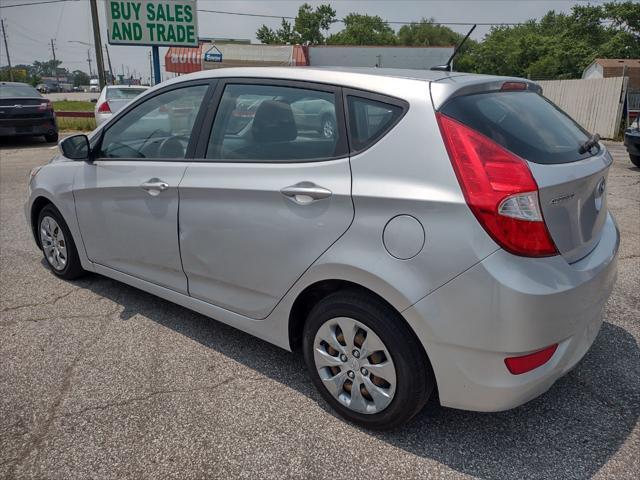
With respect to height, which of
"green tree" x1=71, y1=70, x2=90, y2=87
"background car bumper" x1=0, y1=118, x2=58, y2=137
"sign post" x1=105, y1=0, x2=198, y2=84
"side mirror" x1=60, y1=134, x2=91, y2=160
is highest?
"sign post" x1=105, y1=0, x2=198, y2=84

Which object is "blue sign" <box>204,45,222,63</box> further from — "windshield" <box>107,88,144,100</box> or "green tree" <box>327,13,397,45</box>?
"green tree" <box>327,13,397,45</box>

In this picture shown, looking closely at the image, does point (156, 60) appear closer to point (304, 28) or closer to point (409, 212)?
point (409, 212)

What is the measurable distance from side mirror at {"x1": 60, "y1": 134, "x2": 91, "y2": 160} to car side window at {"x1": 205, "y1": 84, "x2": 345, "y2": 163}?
1.26m

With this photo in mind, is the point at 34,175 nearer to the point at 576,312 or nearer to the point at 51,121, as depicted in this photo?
the point at 576,312

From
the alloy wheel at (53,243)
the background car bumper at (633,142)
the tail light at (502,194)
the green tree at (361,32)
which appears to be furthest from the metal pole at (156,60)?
the green tree at (361,32)

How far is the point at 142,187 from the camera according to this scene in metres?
3.16

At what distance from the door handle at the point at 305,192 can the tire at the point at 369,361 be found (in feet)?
1.48

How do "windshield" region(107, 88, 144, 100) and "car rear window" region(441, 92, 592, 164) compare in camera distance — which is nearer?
"car rear window" region(441, 92, 592, 164)

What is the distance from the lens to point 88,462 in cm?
225

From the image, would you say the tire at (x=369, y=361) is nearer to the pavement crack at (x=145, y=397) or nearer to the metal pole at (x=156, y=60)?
the pavement crack at (x=145, y=397)

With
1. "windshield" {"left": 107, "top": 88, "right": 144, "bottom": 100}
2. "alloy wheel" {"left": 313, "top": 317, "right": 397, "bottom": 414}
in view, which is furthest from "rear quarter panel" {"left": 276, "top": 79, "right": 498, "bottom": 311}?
"windshield" {"left": 107, "top": 88, "right": 144, "bottom": 100}

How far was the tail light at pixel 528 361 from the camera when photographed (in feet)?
6.58

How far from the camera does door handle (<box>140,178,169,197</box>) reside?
3.03 metres

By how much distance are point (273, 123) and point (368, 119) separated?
64 centimetres
